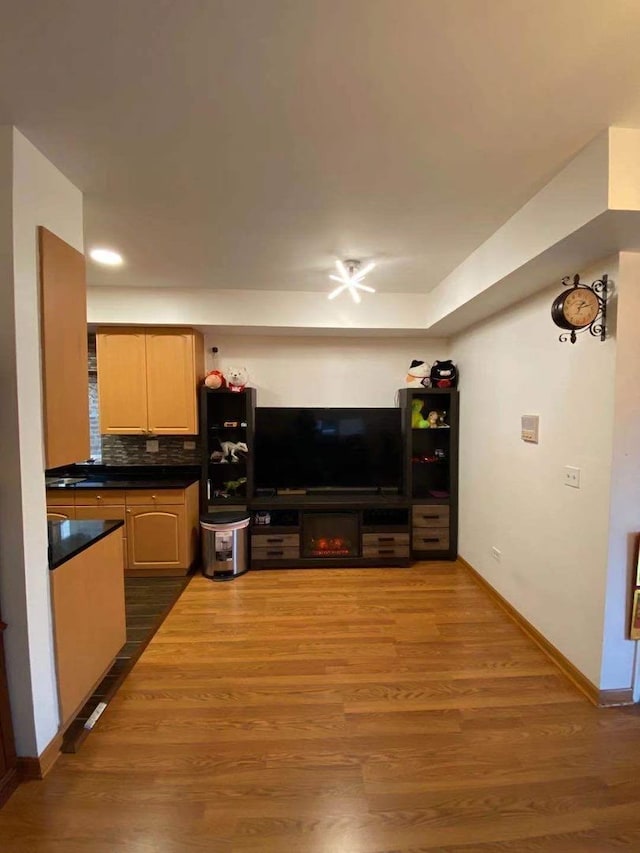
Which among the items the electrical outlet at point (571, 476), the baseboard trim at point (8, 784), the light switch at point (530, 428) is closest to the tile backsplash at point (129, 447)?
the baseboard trim at point (8, 784)

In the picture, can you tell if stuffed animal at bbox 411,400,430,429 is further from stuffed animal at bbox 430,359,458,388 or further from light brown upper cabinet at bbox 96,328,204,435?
light brown upper cabinet at bbox 96,328,204,435

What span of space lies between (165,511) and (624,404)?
3.31 m

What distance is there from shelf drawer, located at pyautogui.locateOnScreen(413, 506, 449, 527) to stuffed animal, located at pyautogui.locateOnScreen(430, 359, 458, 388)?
1.19m

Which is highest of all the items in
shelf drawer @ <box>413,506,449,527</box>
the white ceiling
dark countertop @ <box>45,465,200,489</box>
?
the white ceiling

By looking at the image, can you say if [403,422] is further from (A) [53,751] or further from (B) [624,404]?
(A) [53,751]

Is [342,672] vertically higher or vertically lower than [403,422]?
lower

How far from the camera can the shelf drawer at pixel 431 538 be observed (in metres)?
3.54

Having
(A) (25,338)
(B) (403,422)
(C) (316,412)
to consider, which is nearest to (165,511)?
(C) (316,412)

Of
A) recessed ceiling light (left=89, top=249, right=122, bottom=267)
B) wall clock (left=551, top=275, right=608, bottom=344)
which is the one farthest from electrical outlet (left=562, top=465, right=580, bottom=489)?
recessed ceiling light (left=89, top=249, right=122, bottom=267)

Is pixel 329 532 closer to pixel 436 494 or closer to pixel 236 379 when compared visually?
pixel 436 494

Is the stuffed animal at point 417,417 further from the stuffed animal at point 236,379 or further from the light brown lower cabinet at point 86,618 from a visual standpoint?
the light brown lower cabinet at point 86,618

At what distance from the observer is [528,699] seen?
6.08 ft

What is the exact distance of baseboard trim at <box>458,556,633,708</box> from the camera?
1.82 m

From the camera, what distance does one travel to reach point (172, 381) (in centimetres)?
334
